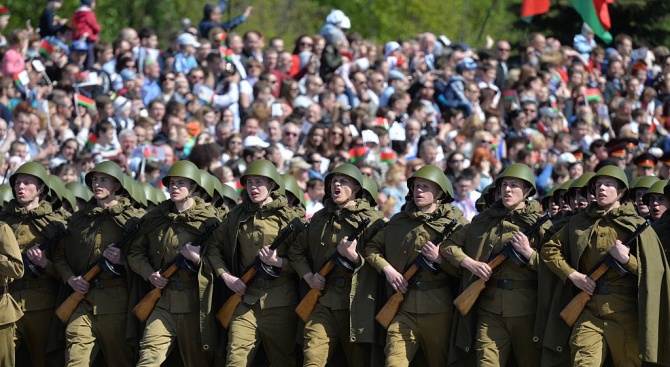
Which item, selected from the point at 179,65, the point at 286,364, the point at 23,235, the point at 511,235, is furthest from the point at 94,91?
the point at 511,235

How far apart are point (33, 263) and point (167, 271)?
1.41 m

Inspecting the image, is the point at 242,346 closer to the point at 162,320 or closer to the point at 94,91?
the point at 162,320

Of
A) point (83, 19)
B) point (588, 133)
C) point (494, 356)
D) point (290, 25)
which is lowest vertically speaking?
point (494, 356)

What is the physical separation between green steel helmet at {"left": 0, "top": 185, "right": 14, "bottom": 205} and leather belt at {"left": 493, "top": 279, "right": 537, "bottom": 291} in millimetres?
5356

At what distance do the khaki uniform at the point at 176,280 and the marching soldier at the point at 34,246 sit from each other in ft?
3.11

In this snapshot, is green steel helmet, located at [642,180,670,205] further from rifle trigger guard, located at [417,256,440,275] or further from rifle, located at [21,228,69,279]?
rifle, located at [21,228,69,279]

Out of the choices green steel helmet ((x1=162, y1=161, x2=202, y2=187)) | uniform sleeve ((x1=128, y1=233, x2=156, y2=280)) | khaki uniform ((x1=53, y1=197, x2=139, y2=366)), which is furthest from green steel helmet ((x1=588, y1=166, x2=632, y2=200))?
khaki uniform ((x1=53, y1=197, x2=139, y2=366))

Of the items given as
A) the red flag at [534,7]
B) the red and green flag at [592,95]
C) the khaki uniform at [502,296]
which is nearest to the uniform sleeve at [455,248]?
the khaki uniform at [502,296]

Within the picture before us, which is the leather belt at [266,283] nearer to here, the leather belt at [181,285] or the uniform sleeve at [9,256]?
the leather belt at [181,285]

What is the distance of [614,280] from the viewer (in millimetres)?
12312

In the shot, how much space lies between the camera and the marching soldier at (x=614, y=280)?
12078mm

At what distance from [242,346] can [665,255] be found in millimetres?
3933

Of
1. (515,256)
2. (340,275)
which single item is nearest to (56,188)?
(340,275)

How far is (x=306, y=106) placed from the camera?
20.9m
